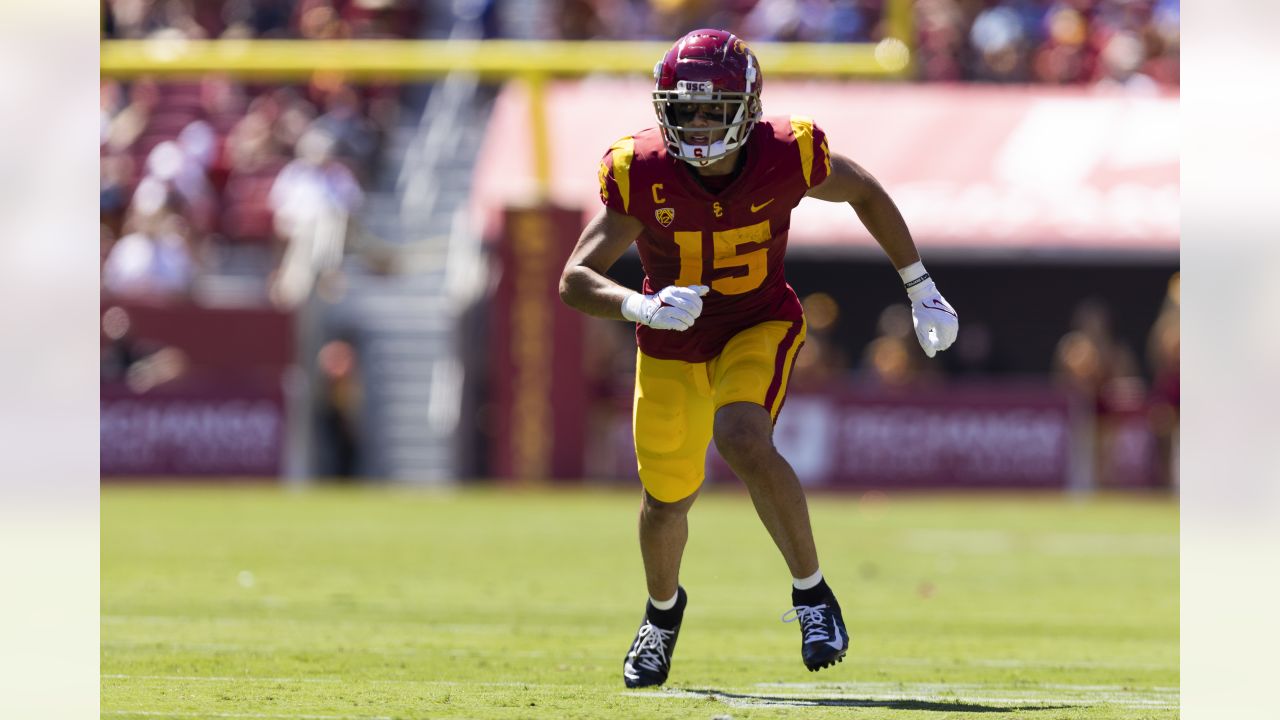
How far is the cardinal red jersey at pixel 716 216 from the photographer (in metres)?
6.64

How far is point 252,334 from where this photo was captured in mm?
19031

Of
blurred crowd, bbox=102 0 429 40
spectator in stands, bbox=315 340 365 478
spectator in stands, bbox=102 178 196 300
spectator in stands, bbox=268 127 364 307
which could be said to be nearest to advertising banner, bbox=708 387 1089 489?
spectator in stands, bbox=315 340 365 478

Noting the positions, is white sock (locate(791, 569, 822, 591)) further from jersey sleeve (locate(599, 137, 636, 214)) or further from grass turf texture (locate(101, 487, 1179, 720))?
jersey sleeve (locate(599, 137, 636, 214))

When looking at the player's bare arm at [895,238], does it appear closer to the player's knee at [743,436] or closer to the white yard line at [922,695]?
the player's knee at [743,436]

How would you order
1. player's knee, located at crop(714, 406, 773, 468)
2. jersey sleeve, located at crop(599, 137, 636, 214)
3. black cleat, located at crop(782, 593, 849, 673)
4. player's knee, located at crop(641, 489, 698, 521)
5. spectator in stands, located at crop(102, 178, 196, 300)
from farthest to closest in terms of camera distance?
spectator in stands, located at crop(102, 178, 196, 300)
player's knee, located at crop(641, 489, 698, 521)
jersey sleeve, located at crop(599, 137, 636, 214)
player's knee, located at crop(714, 406, 773, 468)
black cleat, located at crop(782, 593, 849, 673)

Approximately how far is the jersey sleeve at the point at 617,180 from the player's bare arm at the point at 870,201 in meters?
0.62

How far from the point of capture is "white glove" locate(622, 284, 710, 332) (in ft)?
20.2

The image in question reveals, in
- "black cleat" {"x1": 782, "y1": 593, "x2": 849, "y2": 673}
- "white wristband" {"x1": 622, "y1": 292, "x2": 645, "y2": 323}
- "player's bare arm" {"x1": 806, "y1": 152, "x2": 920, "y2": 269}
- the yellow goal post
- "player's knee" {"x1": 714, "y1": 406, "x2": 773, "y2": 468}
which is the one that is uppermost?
the yellow goal post

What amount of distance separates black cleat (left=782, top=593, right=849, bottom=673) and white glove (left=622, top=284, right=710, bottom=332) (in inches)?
42.8

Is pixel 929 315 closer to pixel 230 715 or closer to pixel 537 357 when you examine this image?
pixel 230 715
